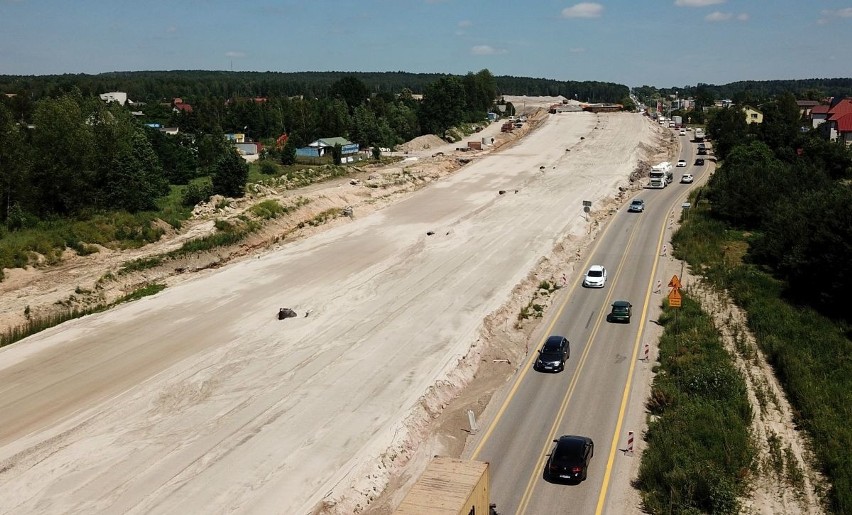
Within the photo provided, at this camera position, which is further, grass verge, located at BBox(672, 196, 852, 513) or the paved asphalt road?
grass verge, located at BBox(672, 196, 852, 513)

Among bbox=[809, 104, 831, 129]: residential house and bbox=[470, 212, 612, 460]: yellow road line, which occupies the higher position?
bbox=[809, 104, 831, 129]: residential house

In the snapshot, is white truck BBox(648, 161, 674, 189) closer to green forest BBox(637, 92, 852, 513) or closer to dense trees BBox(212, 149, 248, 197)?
green forest BBox(637, 92, 852, 513)

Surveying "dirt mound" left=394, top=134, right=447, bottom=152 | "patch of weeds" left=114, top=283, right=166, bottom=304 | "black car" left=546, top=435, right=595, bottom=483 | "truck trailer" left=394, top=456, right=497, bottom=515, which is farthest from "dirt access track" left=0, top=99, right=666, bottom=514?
"dirt mound" left=394, top=134, right=447, bottom=152

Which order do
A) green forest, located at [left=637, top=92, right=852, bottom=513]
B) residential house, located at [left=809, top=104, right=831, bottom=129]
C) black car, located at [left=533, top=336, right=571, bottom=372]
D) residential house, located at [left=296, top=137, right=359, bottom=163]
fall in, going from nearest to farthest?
1. green forest, located at [left=637, top=92, right=852, bottom=513]
2. black car, located at [left=533, top=336, right=571, bottom=372]
3. residential house, located at [left=296, top=137, right=359, bottom=163]
4. residential house, located at [left=809, top=104, right=831, bottom=129]

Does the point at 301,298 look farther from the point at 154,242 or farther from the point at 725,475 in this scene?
the point at 725,475

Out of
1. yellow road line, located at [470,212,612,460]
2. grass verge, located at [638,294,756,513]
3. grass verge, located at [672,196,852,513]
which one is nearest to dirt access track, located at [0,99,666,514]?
yellow road line, located at [470,212,612,460]

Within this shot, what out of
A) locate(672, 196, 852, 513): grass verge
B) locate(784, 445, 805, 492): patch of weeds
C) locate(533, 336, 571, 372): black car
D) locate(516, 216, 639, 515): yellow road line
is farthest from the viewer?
locate(533, 336, 571, 372): black car

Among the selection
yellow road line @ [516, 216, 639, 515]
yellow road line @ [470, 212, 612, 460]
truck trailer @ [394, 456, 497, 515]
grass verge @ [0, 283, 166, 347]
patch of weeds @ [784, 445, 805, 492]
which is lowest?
grass verge @ [0, 283, 166, 347]
